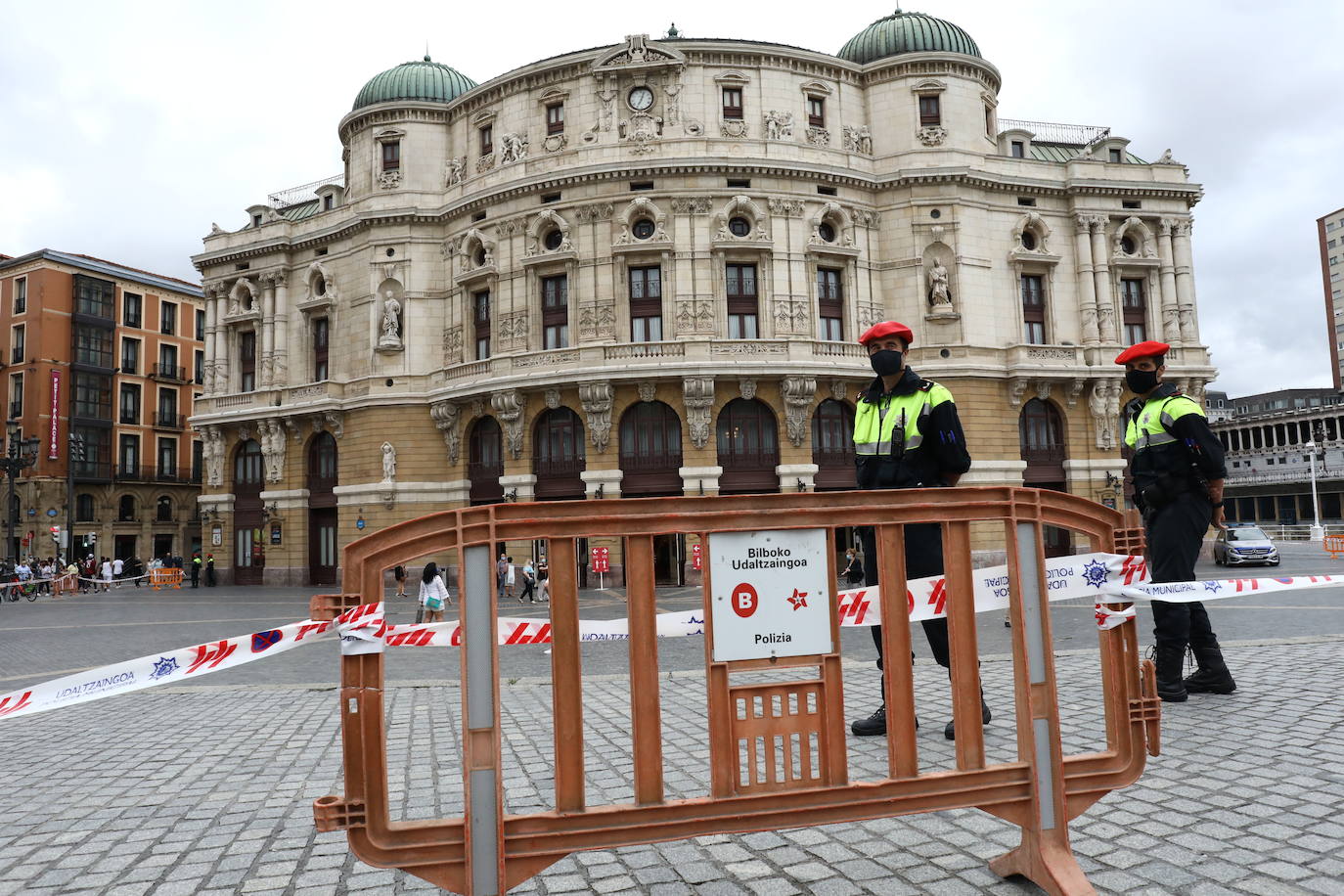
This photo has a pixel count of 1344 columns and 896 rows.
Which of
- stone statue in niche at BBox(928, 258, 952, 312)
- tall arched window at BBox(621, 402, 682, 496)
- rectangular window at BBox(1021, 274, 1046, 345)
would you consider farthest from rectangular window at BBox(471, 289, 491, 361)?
rectangular window at BBox(1021, 274, 1046, 345)

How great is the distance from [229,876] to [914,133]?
33.3 metres

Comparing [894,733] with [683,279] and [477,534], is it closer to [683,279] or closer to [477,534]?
[477,534]

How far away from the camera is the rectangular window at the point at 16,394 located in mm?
47812

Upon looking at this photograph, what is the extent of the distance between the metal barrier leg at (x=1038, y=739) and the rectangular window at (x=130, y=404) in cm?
5854

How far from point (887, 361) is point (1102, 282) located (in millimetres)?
31688

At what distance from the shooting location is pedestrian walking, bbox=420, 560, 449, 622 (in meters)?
16.8

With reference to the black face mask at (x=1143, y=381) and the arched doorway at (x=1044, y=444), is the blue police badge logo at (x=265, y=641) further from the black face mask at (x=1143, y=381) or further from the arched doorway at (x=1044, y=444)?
the arched doorway at (x=1044, y=444)

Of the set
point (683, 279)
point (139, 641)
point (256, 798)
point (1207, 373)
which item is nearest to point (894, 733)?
point (256, 798)

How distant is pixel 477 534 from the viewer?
3.30 m

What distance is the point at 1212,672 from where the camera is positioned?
7.34 meters

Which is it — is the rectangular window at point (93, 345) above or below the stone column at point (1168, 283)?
above

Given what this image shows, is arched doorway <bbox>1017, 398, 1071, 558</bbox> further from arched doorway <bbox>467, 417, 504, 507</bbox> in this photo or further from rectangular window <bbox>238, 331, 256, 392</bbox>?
rectangular window <bbox>238, 331, 256, 392</bbox>

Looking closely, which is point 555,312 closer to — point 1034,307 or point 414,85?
point 414,85

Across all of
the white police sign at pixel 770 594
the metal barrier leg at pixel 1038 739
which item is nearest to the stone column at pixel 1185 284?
the metal barrier leg at pixel 1038 739
